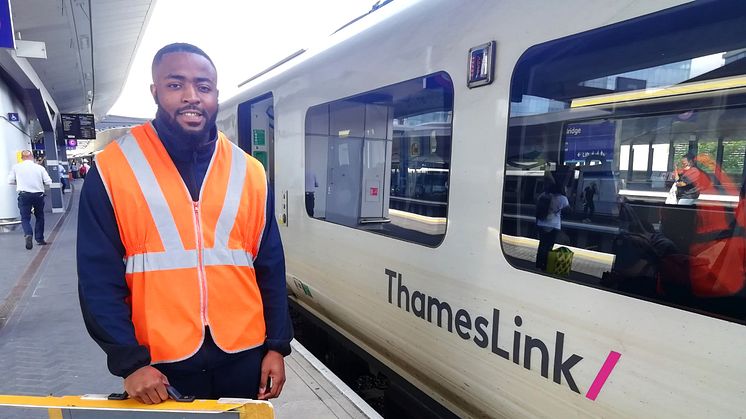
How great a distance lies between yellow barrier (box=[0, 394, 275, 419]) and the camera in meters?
1.22

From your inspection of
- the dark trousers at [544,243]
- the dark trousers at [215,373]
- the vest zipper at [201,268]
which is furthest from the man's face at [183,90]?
the dark trousers at [544,243]

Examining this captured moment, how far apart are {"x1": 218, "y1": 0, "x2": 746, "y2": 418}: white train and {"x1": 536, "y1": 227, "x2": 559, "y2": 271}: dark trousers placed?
3cm

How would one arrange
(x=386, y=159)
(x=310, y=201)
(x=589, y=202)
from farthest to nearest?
1. (x=310, y=201)
2. (x=386, y=159)
3. (x=589, y=202)

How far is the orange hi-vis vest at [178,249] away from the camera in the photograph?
1.37 meters

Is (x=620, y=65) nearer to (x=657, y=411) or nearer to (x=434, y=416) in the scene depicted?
(x=657, y=411)

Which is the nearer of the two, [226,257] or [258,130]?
[226,257]

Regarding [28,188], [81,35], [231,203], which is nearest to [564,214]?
[231,203]

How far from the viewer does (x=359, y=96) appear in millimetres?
2838

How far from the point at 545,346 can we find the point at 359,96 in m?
1.86

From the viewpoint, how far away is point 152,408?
49.3 inches

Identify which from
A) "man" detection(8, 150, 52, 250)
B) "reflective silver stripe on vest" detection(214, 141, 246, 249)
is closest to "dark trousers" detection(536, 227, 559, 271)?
"reflective silver stripe on vest" detection(214, 141, 246, 249)

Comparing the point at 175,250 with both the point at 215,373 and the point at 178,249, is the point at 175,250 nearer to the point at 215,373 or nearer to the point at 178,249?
the point at 178,249

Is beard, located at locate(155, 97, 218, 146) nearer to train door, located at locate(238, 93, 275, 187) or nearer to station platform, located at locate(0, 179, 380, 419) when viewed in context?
station platform, located at locate(0, 179, 380, 419)

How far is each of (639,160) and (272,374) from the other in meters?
1.54
